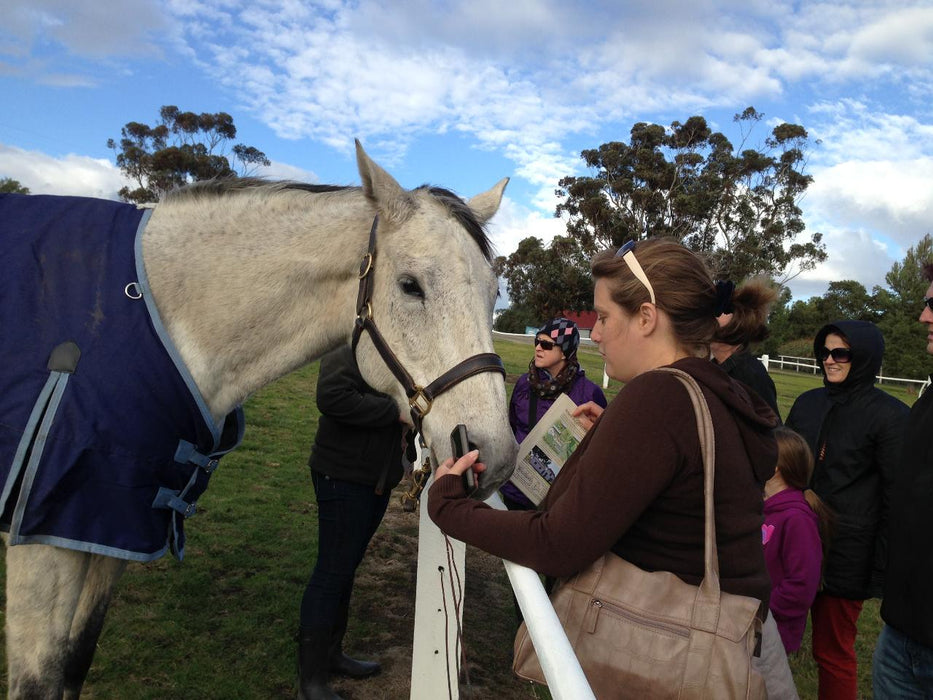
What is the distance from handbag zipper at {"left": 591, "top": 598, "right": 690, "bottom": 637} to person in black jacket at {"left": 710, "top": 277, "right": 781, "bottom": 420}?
2.42 feet

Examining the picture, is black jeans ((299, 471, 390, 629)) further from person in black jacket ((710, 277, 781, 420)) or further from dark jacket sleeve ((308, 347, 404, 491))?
person in black jacket ((710, 277, 781, 420))

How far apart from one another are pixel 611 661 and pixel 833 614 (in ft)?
9.20

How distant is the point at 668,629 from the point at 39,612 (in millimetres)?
2130

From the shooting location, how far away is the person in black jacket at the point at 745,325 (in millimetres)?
1864

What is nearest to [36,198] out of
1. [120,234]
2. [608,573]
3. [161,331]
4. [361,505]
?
[120,234]

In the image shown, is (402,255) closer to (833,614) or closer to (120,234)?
(120,234)

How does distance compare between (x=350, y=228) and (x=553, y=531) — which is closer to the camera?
(x=553, y=531)

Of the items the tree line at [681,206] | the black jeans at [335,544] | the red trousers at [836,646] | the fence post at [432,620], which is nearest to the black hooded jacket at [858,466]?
the red trousers at [836,646]

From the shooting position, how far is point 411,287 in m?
2.33

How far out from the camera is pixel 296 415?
10.9m

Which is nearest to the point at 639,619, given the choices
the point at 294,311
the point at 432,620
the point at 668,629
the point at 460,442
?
the point at 668,629

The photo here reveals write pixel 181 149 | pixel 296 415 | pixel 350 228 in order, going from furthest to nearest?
pixel 181 149 → pixel 296 415 → pixel 350 228

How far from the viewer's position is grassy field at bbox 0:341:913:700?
3314mm

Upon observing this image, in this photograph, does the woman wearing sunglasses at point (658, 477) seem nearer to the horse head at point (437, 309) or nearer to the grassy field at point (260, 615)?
the horse head at point (437, 309)
